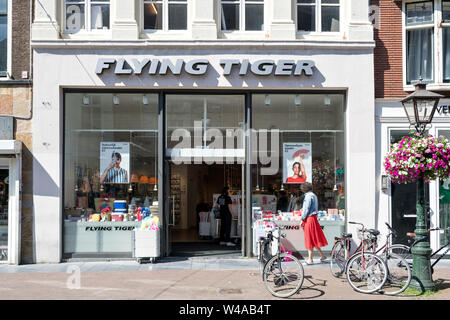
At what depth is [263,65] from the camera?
11.3m

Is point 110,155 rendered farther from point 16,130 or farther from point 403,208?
point 403,208

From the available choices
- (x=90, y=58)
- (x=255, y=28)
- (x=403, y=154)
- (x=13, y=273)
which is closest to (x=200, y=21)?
(x=255, y=28)

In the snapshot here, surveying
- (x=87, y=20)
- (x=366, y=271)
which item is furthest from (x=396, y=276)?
(x=87, y=20)

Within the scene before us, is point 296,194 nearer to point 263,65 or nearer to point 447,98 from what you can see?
point 263,65

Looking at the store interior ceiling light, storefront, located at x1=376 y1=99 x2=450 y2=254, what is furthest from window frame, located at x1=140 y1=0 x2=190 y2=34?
storefront, located at x1=376 y1=99 x2=450 y2=254

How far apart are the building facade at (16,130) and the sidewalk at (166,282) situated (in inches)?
32.6

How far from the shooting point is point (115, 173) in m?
11.7

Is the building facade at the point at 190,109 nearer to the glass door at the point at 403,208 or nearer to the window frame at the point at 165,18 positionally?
the window frame at the point at 165,18

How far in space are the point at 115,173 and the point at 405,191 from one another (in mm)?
7533

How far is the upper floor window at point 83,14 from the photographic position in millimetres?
11609

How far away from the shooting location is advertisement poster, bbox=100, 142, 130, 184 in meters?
11.6

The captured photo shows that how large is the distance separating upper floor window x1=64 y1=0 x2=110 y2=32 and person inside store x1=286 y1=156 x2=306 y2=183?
6.11 m

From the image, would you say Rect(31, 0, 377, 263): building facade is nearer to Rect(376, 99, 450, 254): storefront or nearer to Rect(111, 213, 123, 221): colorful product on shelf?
Rect(111, 213, 123, 221): colorful product on shelf

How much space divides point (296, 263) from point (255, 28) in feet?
21.8
